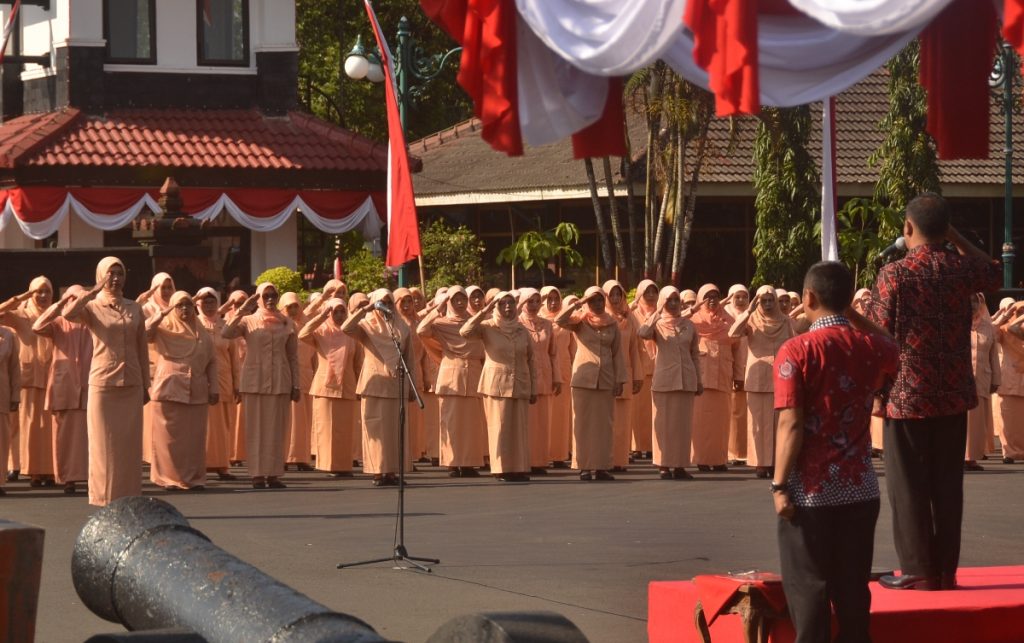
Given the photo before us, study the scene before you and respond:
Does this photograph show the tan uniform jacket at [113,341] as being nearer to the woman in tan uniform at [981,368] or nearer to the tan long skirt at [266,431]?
the tan long skirt at [266,431]

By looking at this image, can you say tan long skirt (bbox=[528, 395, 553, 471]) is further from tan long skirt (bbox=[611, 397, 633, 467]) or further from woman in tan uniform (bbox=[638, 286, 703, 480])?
woman in tan uniform (bbox=[638, 286, 703, 480])

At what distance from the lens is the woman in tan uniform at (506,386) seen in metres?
18.7

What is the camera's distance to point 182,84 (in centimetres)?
2966

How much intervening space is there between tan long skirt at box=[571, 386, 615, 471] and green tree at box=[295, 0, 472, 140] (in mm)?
24444

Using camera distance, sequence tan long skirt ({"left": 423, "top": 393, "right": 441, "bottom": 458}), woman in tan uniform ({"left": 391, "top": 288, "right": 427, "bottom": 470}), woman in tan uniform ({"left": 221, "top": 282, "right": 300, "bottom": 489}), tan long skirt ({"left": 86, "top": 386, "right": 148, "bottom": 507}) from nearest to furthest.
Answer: tan long skirt ({"left": 86, "top": 386, "right": 148, "bottom": 507})
woman in tan uniform ({"left": 221, "top": 282, "right": 300, "bottom": 489})
woman in tan uniform ({"left": 391, "top": 288, "right": 427, "bottom": 470})
tan long skirt ({"left": 423, "top": 393, "right": 441, "bottom": 458})

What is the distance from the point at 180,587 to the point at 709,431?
1412 cm

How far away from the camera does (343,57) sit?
141ft

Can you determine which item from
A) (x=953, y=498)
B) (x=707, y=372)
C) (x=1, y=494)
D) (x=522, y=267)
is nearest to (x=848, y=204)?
(x=522, y=267)

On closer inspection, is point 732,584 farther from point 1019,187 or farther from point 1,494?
point 1019,187

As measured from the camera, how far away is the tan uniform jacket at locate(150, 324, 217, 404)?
17.3 metres

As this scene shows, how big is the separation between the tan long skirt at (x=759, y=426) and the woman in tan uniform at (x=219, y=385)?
18.1 ft

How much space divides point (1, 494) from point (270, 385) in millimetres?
2887

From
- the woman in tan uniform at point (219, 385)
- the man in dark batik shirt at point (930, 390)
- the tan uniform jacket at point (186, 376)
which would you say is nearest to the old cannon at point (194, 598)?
the man in dark batik shirt at point (930, 390)

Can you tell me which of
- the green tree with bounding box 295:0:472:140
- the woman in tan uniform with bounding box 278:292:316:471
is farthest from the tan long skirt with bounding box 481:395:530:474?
the green tree with bounding box 295:0:472:140
